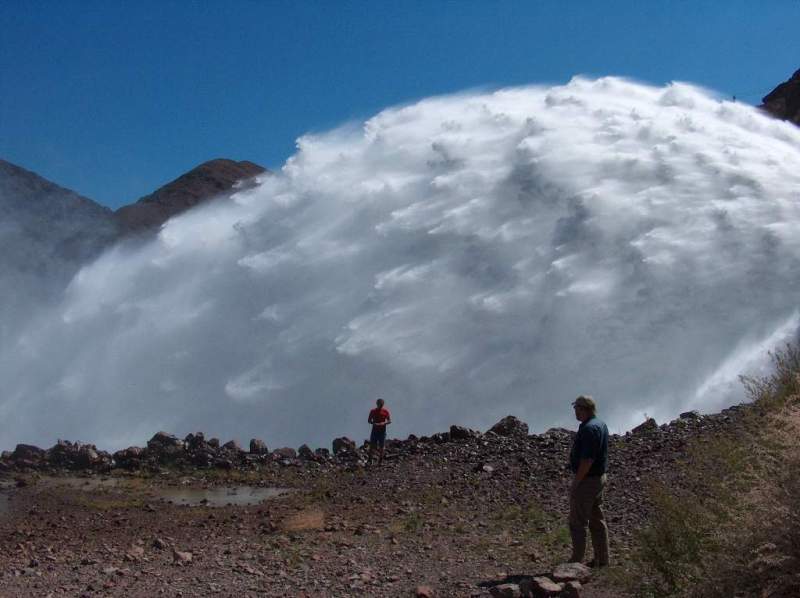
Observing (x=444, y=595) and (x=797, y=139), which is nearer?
(x=444, y=595)

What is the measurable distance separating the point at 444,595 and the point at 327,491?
20.5ft

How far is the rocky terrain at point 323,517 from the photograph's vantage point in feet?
24.7

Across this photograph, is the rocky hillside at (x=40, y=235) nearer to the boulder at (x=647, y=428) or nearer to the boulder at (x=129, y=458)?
the boulder at (x=129, y=458)

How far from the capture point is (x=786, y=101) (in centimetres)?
4356

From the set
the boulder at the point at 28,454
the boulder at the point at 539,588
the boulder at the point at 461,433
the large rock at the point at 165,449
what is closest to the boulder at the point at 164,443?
the large rock at the point at 165,449

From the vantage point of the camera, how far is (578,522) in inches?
287

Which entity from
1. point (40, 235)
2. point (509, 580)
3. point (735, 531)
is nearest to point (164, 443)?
point (509, 580)

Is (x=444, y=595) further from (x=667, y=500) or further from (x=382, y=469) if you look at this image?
(x=382, y=469)

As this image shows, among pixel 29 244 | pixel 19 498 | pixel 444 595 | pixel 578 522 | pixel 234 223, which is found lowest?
pixel 444 595

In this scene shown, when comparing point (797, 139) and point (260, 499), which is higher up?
point (797, 139)

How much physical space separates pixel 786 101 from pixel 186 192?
48785 mm

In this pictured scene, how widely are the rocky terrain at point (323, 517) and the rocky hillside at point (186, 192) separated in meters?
49.7

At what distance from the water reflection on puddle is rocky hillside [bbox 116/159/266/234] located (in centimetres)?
5125

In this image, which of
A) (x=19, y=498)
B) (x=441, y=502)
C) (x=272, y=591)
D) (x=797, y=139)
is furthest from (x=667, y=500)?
(x=797, y=139)
